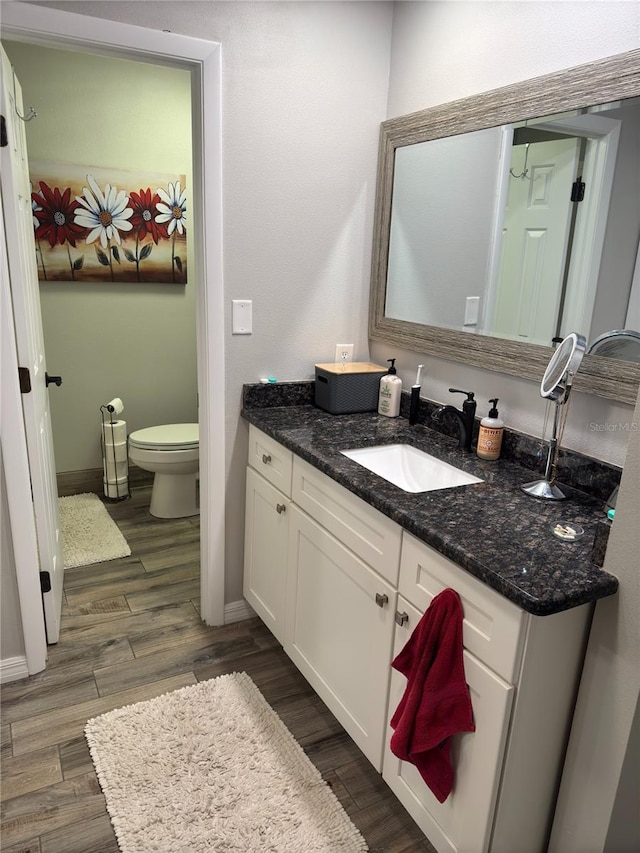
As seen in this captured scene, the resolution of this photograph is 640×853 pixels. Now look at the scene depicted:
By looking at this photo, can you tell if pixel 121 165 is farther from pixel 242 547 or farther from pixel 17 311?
pixel 242 547

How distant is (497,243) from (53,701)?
207 cm

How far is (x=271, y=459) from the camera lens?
2.18 m

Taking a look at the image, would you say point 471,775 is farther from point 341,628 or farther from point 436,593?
point 341,628

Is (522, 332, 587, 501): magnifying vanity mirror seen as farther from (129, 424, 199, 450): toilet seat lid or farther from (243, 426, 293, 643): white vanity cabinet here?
(129, 424, 199, 450): toilet seat lid

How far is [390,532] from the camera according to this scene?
5.11 ft

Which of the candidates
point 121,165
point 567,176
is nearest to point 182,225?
point 121,165

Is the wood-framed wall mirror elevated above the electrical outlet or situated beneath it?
elevated above

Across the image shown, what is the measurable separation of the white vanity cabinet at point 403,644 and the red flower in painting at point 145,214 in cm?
182

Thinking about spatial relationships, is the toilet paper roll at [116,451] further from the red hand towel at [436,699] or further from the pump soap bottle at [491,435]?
the red hand towel at [436,699]

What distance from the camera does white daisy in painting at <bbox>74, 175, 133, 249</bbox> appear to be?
332cm

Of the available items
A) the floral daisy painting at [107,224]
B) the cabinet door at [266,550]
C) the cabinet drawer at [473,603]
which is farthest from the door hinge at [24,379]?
the floral daisy painting at [107,224]

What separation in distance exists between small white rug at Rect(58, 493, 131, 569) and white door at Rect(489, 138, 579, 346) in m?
2.17

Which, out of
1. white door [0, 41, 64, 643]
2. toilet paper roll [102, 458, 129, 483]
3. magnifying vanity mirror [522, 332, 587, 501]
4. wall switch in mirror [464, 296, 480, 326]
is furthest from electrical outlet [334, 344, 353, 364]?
toilet paper roll [102, 458, 129, 483]

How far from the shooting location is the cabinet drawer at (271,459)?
2.07 m
